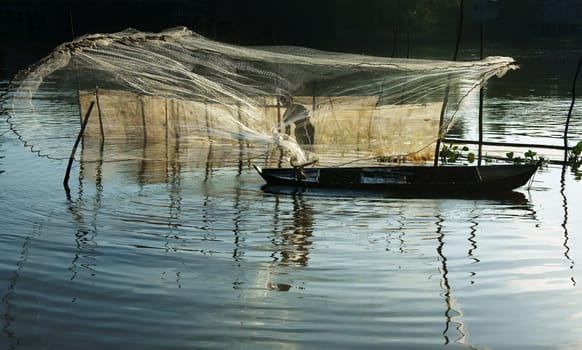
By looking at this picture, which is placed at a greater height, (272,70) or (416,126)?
(272,70)

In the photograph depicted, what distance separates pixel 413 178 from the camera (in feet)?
44.3

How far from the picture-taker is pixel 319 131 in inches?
493

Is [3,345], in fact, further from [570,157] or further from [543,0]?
[543,0]

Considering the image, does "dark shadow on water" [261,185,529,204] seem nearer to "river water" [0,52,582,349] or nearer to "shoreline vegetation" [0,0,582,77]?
"river water" [0,52,582,349]

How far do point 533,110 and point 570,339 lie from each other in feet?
67.7

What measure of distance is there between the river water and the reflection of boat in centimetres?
24

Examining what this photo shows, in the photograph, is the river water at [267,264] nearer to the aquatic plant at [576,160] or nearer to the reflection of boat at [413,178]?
the reflection of boat at [413,178]

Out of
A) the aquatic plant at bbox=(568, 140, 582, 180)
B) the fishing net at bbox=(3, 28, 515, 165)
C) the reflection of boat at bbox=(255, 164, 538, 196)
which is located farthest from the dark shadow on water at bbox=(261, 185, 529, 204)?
the aquatic plant at bbox=(568, 140, 582, 180)

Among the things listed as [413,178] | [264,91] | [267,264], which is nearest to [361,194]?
[413,178]

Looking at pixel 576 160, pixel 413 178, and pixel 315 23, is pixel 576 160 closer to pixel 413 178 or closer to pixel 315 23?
pixel 413 178

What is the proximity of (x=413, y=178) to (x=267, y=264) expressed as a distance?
4643 millimetres

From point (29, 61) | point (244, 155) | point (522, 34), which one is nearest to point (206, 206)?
point (244, 155)

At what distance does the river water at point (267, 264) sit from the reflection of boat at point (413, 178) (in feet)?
0.78

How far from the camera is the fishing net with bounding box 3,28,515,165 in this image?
37.0 ft
